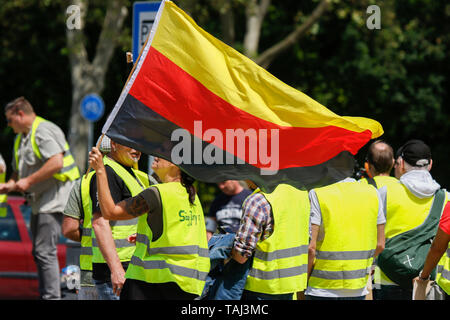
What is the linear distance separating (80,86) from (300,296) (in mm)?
12524

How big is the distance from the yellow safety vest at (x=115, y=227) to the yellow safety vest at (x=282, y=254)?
3.02 feet

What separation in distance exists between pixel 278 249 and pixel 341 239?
513 mm

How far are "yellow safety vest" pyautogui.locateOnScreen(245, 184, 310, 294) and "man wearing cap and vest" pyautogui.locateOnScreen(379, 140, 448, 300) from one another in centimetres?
104

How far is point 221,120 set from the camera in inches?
190

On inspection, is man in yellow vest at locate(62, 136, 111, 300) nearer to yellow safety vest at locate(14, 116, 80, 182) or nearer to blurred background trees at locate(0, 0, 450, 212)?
yellow safety vest at locate(14, 116, 80, 182)

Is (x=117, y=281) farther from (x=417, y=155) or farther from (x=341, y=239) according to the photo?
(x=417, y=155)

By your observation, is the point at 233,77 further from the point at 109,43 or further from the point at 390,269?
the point at 109,43

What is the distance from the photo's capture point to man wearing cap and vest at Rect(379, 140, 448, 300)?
5.94 meters

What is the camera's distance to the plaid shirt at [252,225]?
16.6 ft

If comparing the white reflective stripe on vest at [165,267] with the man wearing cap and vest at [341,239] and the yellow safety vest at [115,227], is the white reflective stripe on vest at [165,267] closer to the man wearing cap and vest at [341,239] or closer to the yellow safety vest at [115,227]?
the yellow safety vest at [115,227]

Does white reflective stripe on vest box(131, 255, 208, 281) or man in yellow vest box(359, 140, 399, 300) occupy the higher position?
man in yellow vest box(359, 140, 399, 300)

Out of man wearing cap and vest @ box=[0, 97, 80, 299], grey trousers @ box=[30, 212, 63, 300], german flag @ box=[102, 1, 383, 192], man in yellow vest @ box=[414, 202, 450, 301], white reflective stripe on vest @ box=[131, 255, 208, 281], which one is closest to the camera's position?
white reflective stripe on vest @ box=[131, 255, 208, 281]

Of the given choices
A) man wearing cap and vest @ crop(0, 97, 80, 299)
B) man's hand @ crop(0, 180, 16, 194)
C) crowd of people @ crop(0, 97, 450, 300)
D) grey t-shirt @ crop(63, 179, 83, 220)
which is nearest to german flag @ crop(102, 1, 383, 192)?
crowd of people @ crop(0, 97, 450, 300)

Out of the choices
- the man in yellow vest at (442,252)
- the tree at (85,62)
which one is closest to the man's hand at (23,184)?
the man in yellow vest at (442,252)
